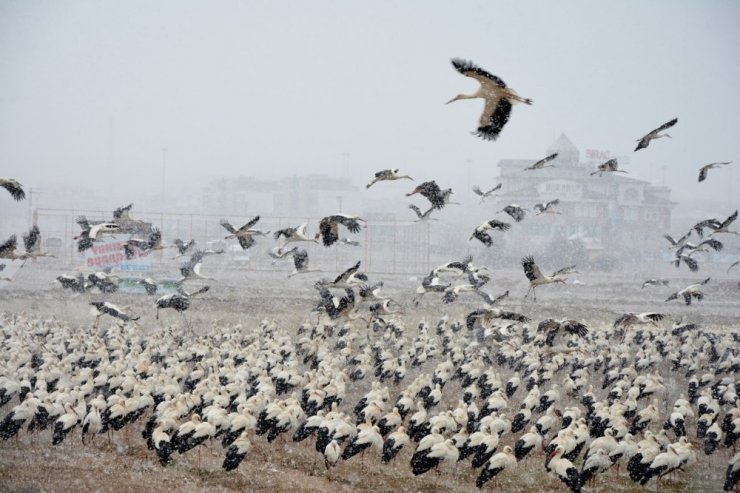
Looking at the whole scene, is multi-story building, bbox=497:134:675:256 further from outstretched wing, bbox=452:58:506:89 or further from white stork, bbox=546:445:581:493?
outstretched wing, bbox=452:58:506:89

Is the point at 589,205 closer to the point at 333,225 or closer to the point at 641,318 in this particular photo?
the point at 641,318

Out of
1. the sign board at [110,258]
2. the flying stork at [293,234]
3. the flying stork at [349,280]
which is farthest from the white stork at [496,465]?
the sign board at [110,258]

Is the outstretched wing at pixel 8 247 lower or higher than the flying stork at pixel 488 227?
lower

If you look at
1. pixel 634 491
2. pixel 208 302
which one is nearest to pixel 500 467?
pixel 634 491

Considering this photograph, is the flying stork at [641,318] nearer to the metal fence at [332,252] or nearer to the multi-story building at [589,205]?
the metal fence at [332,252]

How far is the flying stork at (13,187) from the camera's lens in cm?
1087

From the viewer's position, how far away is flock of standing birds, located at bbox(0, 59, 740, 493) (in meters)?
9.77

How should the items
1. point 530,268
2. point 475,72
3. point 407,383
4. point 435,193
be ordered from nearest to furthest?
point 475,72 < point 530,268 < point 435,193 < point 407,383

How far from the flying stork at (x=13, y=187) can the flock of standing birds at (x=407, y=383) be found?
0.08 m

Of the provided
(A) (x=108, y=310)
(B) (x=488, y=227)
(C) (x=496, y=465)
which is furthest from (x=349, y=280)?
(A) (x=108, y=310)

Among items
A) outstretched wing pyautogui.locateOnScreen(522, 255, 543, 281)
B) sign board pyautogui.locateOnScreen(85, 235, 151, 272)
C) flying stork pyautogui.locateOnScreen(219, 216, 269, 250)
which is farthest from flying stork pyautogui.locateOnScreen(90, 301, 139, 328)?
sign board pyautogui.locateOnScreen(85, 235, 151, 272)

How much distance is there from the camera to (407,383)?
585 inches

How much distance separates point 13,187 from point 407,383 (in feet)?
27.2

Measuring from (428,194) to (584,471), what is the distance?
4.95 meters
